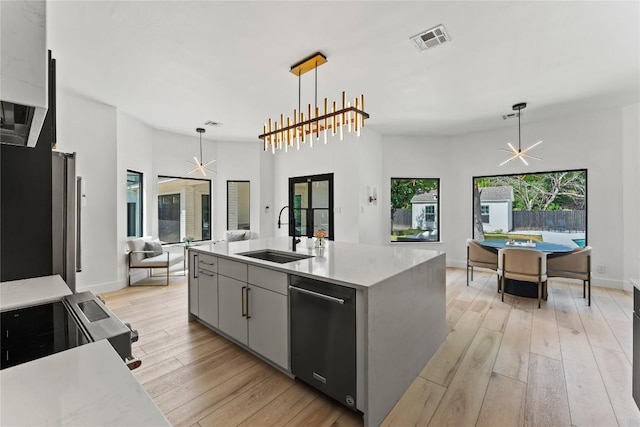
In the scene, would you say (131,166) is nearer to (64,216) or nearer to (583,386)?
(64,216)

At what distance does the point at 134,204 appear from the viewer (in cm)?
533

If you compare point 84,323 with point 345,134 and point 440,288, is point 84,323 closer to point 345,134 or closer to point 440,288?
point 440,288

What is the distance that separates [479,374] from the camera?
223cm

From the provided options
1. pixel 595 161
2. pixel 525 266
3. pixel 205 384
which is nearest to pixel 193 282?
pixel 205 384

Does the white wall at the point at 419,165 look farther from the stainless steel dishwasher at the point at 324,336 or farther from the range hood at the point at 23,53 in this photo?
the range hood at the point at 23,53

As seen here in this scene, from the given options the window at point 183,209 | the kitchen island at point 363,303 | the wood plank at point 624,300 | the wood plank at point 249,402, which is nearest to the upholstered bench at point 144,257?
the window at point 183,209

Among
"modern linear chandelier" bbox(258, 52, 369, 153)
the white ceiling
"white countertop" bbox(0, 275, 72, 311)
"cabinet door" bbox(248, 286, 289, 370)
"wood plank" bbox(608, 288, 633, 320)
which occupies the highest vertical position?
the white ceiling

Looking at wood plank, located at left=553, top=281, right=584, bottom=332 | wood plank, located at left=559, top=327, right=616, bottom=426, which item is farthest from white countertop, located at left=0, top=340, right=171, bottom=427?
wood plank, located at left=553, top=281, right=584, bottom=332

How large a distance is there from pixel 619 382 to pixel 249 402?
2763 mm

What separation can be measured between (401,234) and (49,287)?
5884mm

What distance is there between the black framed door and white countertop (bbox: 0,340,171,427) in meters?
5.11

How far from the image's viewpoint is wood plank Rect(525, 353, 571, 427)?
5.80 feet

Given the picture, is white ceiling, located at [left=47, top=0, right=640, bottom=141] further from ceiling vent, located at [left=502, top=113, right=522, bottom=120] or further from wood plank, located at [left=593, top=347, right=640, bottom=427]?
wood plank, located at [left=593, top=347, right=640, bottom=427]

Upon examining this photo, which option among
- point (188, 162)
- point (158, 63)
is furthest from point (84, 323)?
point (188, 162)
